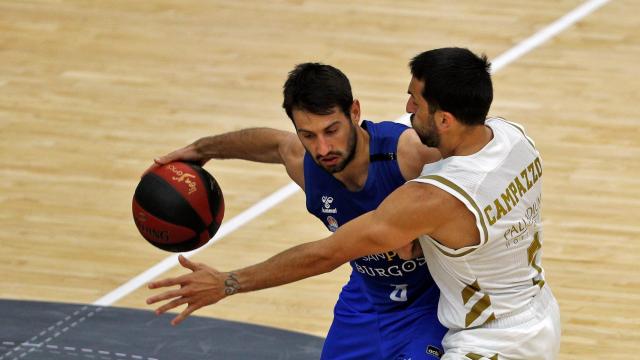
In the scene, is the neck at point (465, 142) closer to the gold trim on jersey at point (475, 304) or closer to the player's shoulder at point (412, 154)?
the player's shoulder at point (412, 154)

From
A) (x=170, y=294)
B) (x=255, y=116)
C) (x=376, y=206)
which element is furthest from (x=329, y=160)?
(x=255, y=116)

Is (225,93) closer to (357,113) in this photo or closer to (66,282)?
(66,282)

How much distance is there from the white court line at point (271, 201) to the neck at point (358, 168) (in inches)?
126

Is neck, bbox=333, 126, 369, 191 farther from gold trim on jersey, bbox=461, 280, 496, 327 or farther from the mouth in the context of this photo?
gold trim on jersey, bbox=461, 280, 496, 327

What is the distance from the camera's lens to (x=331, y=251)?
5.81m

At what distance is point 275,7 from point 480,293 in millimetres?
9640

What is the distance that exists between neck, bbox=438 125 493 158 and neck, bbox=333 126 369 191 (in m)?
0.50

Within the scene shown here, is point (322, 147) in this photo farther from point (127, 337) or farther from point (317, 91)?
point (127, 337)

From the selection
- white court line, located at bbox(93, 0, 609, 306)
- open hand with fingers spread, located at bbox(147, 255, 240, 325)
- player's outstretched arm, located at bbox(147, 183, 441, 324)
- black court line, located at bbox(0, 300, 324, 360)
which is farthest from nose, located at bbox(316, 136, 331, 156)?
white court line, located at bbox(93, 0, 609, 306)

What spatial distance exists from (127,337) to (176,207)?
1.79 meters

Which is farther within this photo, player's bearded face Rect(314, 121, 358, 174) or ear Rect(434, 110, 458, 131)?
player's bearded face Rect(314, 121, 358, 174)

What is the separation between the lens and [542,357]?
6078mm

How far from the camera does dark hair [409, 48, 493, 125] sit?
5.67 metres

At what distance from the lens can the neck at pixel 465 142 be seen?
5797mm
